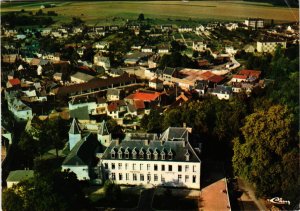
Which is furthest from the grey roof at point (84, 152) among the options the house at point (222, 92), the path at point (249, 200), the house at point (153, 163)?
the house at point (222, 92)

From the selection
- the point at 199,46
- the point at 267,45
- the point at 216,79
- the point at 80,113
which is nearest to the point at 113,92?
the point at 80,113

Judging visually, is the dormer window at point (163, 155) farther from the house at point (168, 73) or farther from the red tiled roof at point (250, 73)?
the red tiled roof at point (250, 73)

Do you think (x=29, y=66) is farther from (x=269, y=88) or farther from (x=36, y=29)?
(x=269, y=88)

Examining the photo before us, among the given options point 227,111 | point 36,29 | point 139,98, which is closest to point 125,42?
point 36,29

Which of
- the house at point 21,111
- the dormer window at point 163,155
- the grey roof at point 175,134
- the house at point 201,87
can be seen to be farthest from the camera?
the house at point 201,87

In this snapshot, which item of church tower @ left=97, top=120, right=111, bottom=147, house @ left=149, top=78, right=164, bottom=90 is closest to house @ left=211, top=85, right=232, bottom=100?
house @ left=149, top=78, right=164, bottom=90

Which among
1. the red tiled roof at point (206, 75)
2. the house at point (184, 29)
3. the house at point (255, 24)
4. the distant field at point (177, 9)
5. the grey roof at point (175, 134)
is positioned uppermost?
the distant field at point (177, 9)
